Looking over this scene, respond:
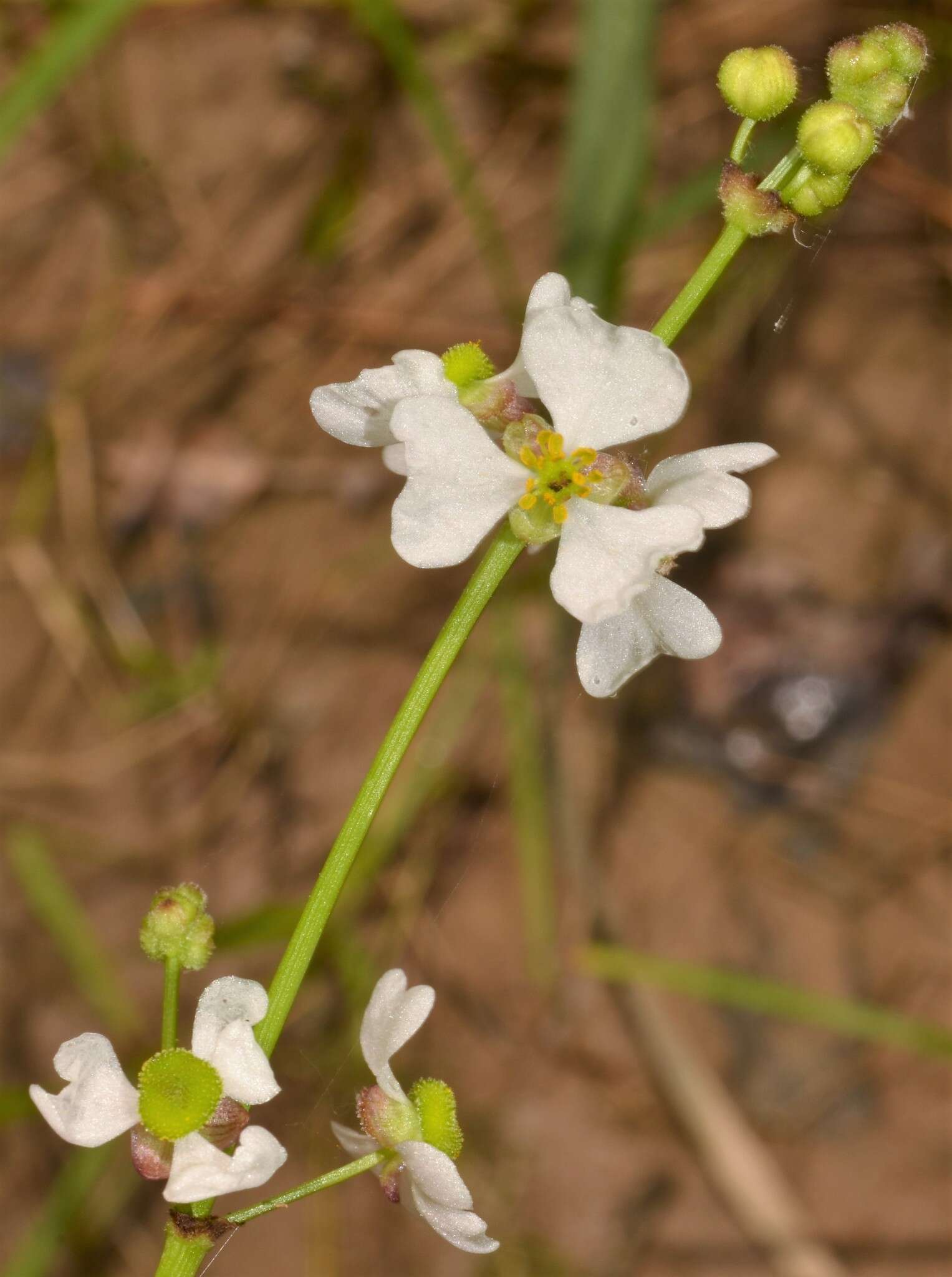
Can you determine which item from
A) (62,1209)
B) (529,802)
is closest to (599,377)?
(529,802)

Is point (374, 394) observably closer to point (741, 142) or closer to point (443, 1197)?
point (741, 142)

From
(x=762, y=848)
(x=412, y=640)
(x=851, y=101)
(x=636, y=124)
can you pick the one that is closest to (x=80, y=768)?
(x=412, y=640)

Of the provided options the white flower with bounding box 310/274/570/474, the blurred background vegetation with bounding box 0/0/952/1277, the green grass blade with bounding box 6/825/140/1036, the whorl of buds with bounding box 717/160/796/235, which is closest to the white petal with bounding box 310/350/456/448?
the white flower with bounding box 310/274/570/474

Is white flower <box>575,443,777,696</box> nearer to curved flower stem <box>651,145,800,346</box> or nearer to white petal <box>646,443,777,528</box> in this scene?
white petal <box>646,443,777,528</box>

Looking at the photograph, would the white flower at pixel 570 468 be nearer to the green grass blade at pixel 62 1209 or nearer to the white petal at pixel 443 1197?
the white petal at pixel 443 1197

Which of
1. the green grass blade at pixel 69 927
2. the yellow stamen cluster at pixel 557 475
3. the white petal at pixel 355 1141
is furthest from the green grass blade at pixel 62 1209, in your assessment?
the yellow stamen cluster at pixel 557 475

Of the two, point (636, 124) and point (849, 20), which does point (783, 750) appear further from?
point (849, 20)

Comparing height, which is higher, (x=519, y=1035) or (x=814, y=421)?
(x=814, y=421)
